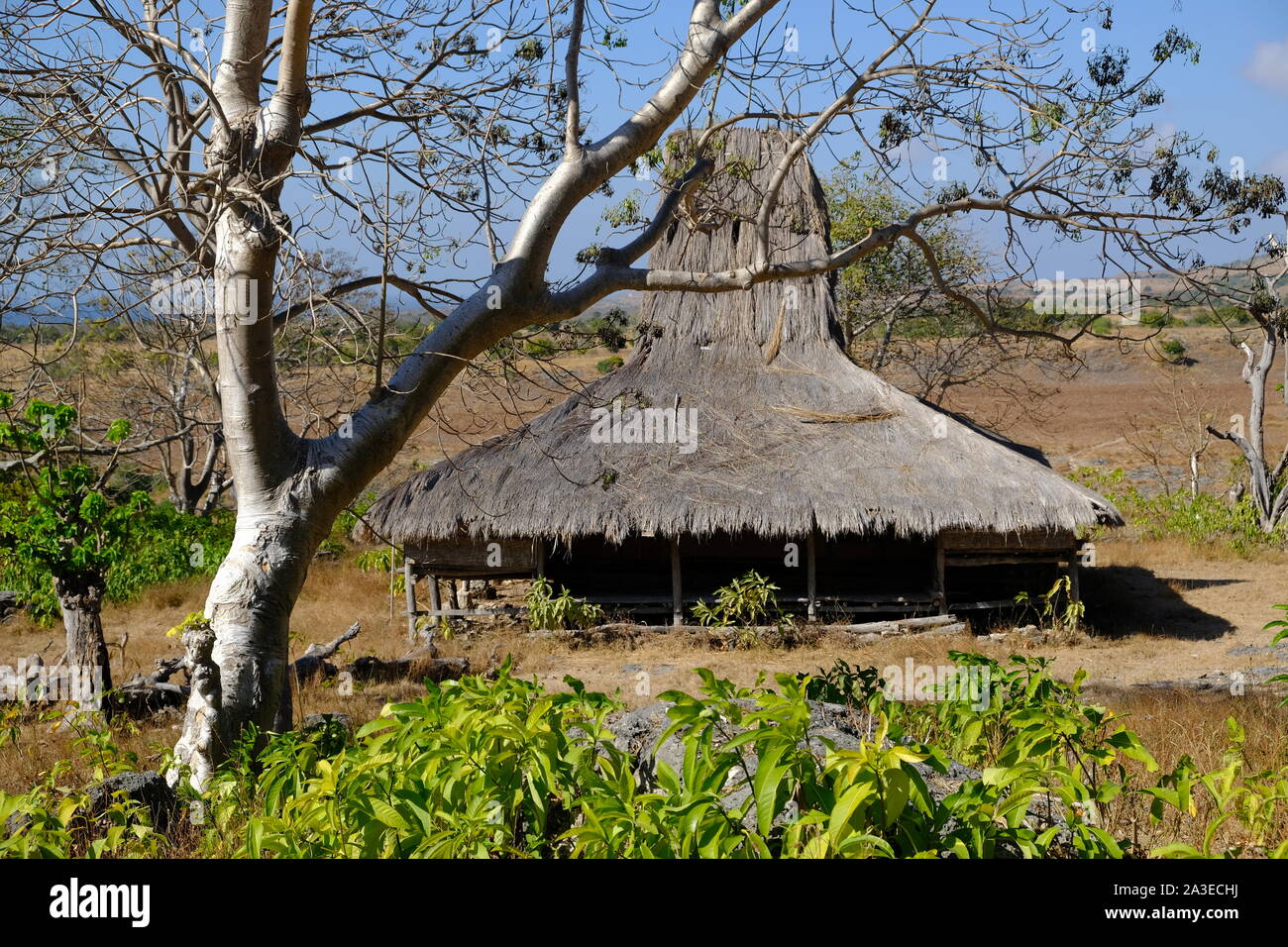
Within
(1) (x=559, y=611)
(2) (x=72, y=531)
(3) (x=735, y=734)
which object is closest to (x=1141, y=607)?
(1) (x=559, y=611)

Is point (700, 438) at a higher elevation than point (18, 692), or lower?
higher

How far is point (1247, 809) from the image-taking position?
261cm

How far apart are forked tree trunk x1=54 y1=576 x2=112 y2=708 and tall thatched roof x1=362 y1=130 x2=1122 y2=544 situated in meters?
3.35

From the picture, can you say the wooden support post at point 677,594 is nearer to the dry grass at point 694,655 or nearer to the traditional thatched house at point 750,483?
the traditional thatched house at point 750,483

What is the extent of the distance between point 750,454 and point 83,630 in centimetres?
720

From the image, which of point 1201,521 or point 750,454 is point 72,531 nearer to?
point 750,454

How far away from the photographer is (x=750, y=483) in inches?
453

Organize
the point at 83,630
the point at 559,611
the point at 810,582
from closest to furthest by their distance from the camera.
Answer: the point at 83,630 < the point at 559,611 < the point at 810,582

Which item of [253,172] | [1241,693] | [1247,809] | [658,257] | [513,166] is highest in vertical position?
[658,257]

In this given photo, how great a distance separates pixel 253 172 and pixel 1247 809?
404 cm

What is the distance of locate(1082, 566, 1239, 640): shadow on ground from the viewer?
11766mm

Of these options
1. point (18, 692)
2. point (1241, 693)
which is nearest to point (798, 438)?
point (1241, 693)
